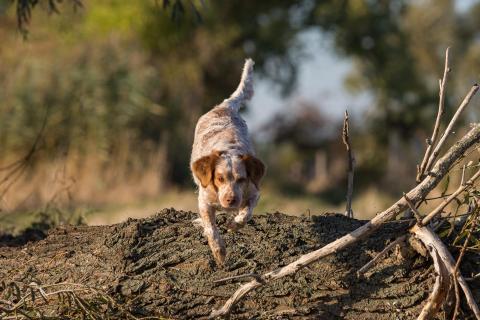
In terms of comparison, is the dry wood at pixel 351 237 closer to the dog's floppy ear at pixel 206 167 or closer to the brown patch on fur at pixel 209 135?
the dog's floppy ear at pixel 206 167

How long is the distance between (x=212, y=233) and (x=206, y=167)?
0.49 metres

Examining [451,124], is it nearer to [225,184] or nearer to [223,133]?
[225,184]

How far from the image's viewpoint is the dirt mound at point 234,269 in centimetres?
539

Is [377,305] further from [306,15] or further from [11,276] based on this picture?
[306,15]

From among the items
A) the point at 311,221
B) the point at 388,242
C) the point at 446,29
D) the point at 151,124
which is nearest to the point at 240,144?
the point at 311,221

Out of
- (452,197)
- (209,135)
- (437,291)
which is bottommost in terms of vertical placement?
(437,291)

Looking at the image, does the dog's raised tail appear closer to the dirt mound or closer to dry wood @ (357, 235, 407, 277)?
the dirt mound

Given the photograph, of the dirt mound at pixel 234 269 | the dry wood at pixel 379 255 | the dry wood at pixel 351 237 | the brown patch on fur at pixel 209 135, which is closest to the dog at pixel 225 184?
the dirt mound at pixel 234 269

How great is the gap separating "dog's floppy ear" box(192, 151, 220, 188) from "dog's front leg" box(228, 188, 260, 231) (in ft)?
1.03

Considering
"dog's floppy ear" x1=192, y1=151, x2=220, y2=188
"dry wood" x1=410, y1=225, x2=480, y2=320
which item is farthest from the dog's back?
"dry wood" x1=410, y1=225, x2=480, y2=320

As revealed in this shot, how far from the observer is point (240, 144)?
6.26 m

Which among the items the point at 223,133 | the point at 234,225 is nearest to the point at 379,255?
the point at 234,225

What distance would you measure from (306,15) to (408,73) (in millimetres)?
3876

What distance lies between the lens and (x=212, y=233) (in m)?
5.70
